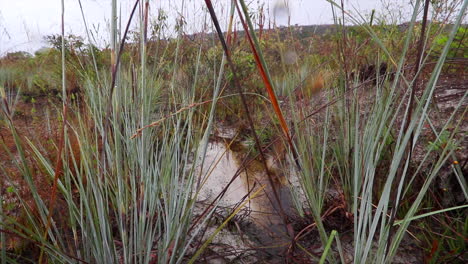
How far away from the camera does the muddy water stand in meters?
1.09

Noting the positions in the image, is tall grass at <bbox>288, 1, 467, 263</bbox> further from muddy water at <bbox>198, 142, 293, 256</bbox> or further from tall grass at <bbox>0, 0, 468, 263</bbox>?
muddy water at <bbox>198, 142, 293, 256</bbox>

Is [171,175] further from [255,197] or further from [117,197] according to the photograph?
[255,197]

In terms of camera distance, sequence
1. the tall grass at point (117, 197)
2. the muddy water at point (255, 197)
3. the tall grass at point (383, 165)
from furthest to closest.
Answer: the muddy water at point (255, 197) → the tall grass at point (117, 197) → the tall grass at point (383, 165)

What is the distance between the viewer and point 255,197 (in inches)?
51.7

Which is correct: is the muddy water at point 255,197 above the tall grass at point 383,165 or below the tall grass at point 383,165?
below

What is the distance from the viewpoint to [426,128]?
145 cm

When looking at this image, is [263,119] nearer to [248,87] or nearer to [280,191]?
[248,87]

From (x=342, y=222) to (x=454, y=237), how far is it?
1.16 ft

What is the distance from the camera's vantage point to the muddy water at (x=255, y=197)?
3.59ft

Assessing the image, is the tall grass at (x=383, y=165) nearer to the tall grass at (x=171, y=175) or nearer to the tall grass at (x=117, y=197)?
the tall grass at (x=171, y=175)

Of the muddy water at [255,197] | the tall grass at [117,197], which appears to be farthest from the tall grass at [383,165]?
the tall grass at [117,197]

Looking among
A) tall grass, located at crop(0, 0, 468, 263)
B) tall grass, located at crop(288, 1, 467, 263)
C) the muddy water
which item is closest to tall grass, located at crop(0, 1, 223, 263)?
tall grass, located at crop(0, 0, 468, 263)

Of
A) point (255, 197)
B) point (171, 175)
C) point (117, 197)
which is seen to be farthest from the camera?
point (255, 197)

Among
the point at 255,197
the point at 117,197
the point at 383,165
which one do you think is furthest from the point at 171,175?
the point at 383,165
